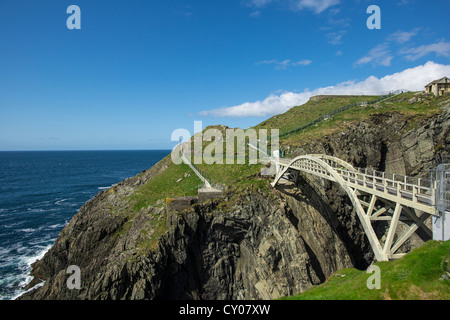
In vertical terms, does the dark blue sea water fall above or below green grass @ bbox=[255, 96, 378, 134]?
below

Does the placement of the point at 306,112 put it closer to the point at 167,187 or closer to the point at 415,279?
the point at 167,187

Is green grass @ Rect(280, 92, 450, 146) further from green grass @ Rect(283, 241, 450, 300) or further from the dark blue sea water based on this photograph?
the dark blue sea water

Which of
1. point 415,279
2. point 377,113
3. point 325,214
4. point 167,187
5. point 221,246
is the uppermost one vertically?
point 377,113

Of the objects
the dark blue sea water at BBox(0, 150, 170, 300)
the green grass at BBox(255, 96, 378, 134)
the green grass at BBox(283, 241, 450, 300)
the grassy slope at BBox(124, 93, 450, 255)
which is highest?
the green grass at BBox(255, 96, 378, 134)

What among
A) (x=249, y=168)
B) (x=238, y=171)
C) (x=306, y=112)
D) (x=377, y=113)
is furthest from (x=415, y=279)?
(x=306, y=112)

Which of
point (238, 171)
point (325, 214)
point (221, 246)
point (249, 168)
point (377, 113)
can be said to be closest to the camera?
point (221, 246)

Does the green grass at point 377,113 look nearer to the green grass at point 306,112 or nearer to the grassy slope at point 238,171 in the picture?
the grassy slope at point 238,171

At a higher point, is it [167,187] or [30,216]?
[167,187]

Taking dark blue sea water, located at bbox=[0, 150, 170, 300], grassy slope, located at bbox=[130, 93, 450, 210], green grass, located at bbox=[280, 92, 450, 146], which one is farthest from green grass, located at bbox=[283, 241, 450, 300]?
dark blue sea water, located at bbox=[0, 150, 170, 300]

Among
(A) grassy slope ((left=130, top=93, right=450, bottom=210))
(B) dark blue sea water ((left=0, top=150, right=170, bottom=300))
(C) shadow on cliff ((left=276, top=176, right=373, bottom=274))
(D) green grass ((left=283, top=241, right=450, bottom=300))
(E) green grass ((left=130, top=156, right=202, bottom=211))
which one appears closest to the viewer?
(D) green grass ((left=283, top=241, right=450, bottom=300))
